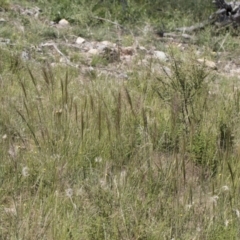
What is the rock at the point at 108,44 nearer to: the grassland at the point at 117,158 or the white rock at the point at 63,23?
the white rock at the point at 63,23

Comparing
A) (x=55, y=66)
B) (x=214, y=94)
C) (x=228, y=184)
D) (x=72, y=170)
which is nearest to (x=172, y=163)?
(x=228, y=184)

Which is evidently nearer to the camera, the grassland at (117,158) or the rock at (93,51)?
the grassland at (117,158)

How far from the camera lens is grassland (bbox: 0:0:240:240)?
2271 millimetres

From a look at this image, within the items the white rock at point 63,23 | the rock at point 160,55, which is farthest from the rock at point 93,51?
the white rock at point 63,23

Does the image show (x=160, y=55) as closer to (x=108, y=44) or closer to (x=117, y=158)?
(x=108, y=44)

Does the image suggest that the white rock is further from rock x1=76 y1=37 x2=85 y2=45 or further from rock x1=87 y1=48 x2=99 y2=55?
rock x1=87 y1=48 x2=99 y2=55

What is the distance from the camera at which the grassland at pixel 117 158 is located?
227 cm

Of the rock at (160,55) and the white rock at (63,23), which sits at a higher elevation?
the white rock at (63,23)

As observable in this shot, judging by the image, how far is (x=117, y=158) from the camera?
2.81 m

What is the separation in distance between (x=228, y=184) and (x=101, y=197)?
28.8 inches

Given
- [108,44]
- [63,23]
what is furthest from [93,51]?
[63,23]

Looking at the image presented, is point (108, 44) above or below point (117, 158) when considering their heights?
below

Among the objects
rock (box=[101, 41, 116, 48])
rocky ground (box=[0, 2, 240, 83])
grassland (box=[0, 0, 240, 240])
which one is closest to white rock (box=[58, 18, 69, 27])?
rocky ground (box=[0, 2, 240, 83])

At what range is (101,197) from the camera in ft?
7.62
